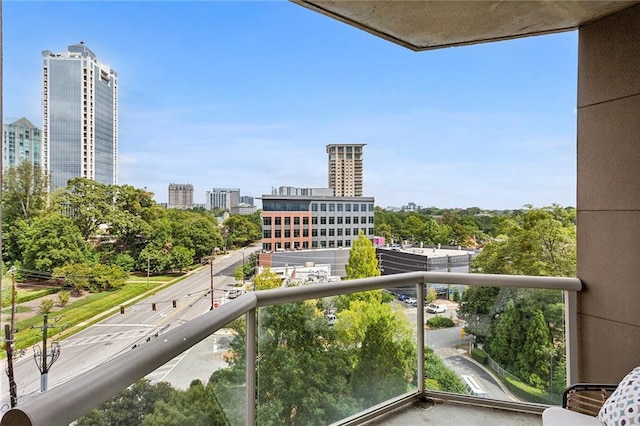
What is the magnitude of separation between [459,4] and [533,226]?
268cm

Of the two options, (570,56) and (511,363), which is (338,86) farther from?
(511,363)

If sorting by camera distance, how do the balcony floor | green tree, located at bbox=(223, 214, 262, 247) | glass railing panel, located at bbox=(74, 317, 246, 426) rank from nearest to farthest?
glass railing panel, located at bbox=(74, 317, 246, 426) < the balcony floor < green tree, located at bbox=(223, 214, 262, 247)

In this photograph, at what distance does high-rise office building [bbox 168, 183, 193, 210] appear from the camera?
16.6 ft

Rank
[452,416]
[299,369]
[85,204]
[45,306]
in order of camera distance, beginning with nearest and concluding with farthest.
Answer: [299,369] → [452,416] → [45,306] → [85,204]

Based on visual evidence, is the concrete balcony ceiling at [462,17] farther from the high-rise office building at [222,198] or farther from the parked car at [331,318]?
the high-rise office building at [222,198]

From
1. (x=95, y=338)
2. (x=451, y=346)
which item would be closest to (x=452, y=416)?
(x=451, y=346)

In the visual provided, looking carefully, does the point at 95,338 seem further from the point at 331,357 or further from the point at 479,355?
the point at 479,355

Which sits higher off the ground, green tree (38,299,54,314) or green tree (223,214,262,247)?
Answer: green tree (223,214,262,247)

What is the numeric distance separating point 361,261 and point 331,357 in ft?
6.86

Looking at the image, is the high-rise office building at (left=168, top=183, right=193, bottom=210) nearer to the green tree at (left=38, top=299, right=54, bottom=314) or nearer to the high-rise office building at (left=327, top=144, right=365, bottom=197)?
the green tree at (left=38, top=299, right=54, bottom=314)

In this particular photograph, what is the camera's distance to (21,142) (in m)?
2.84

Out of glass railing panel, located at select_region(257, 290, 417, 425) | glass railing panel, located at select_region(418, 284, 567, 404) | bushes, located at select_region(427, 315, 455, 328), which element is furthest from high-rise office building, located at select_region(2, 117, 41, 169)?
bushes, located at select_region(427, 315, 455, 328)

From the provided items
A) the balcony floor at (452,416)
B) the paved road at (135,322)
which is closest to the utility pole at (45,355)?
the paved road at (135,322)

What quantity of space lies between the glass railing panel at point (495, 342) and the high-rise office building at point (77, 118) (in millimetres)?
3230
